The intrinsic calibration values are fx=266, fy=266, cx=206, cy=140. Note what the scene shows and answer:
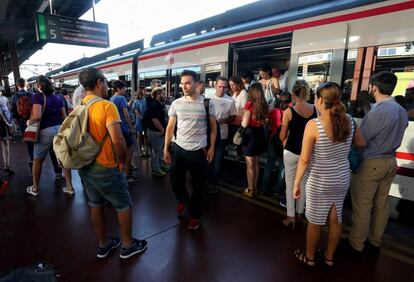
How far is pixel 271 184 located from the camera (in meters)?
4.59

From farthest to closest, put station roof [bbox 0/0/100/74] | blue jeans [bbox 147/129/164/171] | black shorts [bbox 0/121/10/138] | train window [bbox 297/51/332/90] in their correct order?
station roof [bbox 0/0/100/74], black shorts [bbox 0/121/10/138], blue jeans [bbox 147/129/164/171], train window [bbox 297/51/332/90]

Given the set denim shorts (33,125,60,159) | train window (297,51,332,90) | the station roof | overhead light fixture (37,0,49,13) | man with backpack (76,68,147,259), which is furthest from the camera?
the station roof

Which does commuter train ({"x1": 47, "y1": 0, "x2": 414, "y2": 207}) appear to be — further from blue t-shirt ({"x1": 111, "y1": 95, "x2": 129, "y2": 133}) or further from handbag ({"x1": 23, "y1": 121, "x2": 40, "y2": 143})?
handbag ({"x1": 23, "y1": 121, "x2": 40, "y2": 143})

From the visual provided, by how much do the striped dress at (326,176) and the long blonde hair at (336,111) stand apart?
8cm

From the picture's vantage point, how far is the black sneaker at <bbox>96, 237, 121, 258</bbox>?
8.52ft

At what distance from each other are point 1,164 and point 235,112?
17.6 feet

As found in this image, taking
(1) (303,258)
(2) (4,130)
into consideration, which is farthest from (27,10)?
(1) (303,258)

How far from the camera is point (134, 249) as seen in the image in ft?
8.73

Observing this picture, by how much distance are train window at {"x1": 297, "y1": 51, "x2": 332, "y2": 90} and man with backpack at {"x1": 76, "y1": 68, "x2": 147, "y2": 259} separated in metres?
2.93

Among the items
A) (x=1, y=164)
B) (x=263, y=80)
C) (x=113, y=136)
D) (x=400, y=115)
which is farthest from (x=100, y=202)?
(x=1, y=164)

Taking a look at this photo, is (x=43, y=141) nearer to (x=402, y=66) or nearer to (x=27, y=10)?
(x=402, y=66)

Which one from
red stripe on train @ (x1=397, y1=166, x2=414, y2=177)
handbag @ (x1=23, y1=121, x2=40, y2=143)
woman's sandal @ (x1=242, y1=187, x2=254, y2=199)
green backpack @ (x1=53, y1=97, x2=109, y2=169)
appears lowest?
woman's sandal @ (x1=242, y1=187, x2=254, y2=199)

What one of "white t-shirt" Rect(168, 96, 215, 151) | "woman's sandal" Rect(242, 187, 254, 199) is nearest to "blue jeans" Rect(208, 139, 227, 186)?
"woman's sandal" Rect(242, 187, 254, 199)

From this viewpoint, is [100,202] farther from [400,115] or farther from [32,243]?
[400,115]
